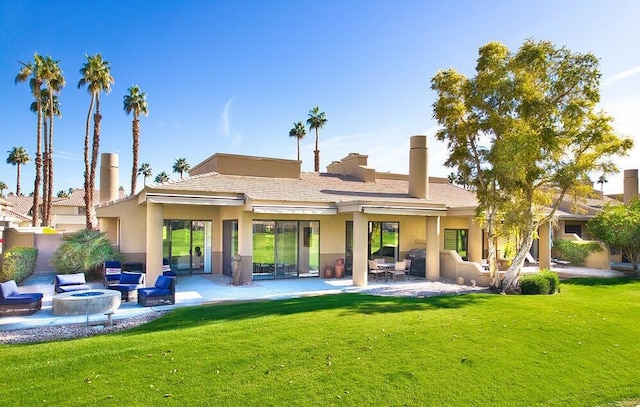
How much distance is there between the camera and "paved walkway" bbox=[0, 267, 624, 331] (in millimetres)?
13219

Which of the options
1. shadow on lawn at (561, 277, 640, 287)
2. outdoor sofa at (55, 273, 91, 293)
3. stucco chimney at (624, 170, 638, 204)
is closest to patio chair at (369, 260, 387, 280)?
shadow on lawn at (561, 277, 640, 287)

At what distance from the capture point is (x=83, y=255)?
2105cm

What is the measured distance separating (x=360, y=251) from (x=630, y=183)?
1224 inches

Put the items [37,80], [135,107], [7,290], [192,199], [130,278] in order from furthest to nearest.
Result: 1. [135,107]
2. [37,80]
3. [192,199]
4. [130,278]
5. [7,290]

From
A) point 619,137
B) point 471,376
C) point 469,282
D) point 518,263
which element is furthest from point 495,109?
point 471,376

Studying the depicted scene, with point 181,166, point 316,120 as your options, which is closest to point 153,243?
point 316,120

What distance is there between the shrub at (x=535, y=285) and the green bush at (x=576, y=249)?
538 inches

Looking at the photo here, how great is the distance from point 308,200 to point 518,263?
10747mm

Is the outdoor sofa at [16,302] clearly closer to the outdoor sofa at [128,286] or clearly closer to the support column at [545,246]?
the outdoor sofa at [128,286]

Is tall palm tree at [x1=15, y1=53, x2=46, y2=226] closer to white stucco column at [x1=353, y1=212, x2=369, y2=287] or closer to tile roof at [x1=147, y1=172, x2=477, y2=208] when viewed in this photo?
tile roof at [x1=147, y1=172, x2=477, y2=208]

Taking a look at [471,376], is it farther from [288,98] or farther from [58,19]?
[288,98]

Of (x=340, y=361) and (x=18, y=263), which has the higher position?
(x=18, y=263)

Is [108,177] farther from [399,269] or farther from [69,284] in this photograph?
[399,269]

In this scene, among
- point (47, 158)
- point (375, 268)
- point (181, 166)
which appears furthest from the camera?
point (181, 166)
